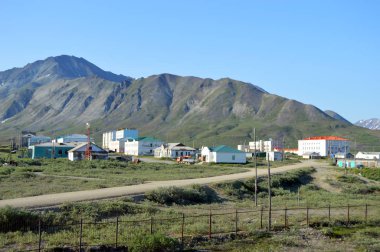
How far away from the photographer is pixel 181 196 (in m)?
34.2

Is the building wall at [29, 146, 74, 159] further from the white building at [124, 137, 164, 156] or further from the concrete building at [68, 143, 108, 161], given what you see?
the white building at [124, 137, 164, 156]

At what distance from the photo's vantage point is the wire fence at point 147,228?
19062mm

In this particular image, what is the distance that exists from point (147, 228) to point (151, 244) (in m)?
4.00

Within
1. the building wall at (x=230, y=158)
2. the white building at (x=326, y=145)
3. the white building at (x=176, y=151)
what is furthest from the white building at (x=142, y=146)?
the white building at (x=326, y=145)

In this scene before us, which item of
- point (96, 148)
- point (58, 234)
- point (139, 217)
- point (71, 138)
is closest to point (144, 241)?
point (58, 234)

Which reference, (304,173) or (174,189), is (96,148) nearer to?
(304,173)

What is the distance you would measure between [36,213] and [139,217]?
5713mm

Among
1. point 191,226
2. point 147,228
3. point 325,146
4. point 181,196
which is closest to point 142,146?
point 325,146

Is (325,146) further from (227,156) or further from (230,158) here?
(227,156)

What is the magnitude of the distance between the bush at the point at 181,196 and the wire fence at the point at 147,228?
4.77 m

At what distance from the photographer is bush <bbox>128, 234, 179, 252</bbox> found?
18219 mm

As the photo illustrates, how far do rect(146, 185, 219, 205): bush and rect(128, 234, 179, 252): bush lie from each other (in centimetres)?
1338

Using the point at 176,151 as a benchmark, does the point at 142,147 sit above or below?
above

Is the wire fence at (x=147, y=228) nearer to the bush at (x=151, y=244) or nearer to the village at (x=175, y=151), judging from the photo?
the bush at (x=151, y=244)
